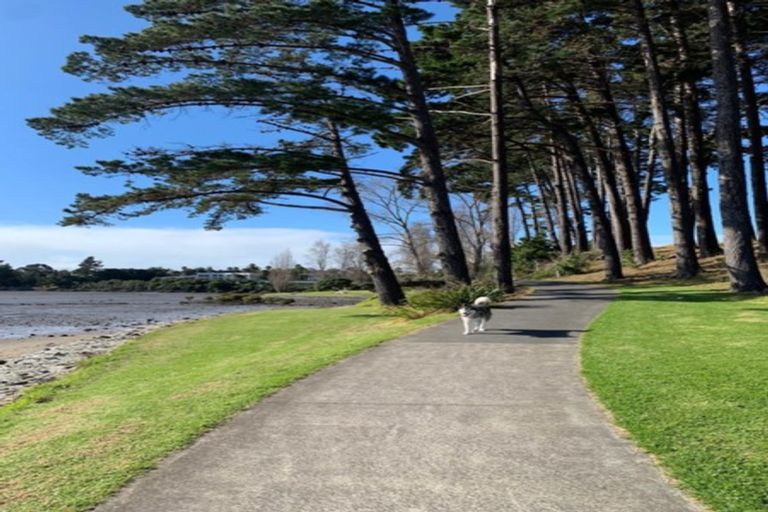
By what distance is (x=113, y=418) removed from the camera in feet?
18.5

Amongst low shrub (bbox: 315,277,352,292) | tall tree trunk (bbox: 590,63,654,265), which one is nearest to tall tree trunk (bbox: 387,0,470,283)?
tall tree trunk (bbox: 590,63,654,265)

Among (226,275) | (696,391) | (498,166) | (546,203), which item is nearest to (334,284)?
(546,203)

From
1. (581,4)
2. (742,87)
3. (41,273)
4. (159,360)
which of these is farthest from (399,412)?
(41,273)

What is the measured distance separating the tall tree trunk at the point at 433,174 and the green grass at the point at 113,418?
6.01m

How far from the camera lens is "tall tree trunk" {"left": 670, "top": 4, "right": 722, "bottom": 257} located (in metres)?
23.1

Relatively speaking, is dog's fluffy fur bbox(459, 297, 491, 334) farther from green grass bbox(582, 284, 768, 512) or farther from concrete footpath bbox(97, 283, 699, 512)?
concrete footpath bbox(97, 283, 699, 512)

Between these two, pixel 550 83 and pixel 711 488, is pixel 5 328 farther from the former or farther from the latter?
Result: pixel 711 488

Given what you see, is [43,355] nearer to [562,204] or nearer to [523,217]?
[562,204]

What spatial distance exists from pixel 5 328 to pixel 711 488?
29294 millimetres

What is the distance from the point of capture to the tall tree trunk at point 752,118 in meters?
21.8

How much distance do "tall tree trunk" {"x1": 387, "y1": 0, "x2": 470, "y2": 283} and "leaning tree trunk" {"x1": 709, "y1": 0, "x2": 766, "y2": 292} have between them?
7092 mm

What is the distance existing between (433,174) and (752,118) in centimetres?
1248

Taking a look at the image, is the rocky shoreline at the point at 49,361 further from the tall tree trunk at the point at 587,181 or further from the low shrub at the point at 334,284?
the low shrub at the point at 334,284

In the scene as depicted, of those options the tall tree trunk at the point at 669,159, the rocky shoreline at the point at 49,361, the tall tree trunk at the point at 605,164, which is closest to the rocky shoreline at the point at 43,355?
the rocky shoreline at the point at 49,361
